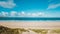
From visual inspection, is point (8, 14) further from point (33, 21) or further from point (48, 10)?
point (48, 10)

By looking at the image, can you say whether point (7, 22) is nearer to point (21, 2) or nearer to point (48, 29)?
point (21, 2)

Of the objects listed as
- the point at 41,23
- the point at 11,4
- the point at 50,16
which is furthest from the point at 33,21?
the point at 11,4

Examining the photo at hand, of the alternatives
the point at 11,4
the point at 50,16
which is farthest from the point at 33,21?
the point at 11,4

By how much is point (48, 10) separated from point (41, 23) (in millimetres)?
162

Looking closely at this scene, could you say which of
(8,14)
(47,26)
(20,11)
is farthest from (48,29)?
(8,14)

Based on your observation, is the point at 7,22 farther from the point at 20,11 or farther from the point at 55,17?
the point at 55,17

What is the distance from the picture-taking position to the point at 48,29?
1.49 m

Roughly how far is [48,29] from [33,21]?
19cm

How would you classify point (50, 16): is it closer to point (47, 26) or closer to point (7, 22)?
point (47, 26)

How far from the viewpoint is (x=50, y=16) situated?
4.91 ft

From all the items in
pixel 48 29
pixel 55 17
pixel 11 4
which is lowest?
pixel 48 29

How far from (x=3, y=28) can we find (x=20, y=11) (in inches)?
10.5

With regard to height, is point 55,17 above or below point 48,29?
above

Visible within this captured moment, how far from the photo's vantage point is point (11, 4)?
1512mm
